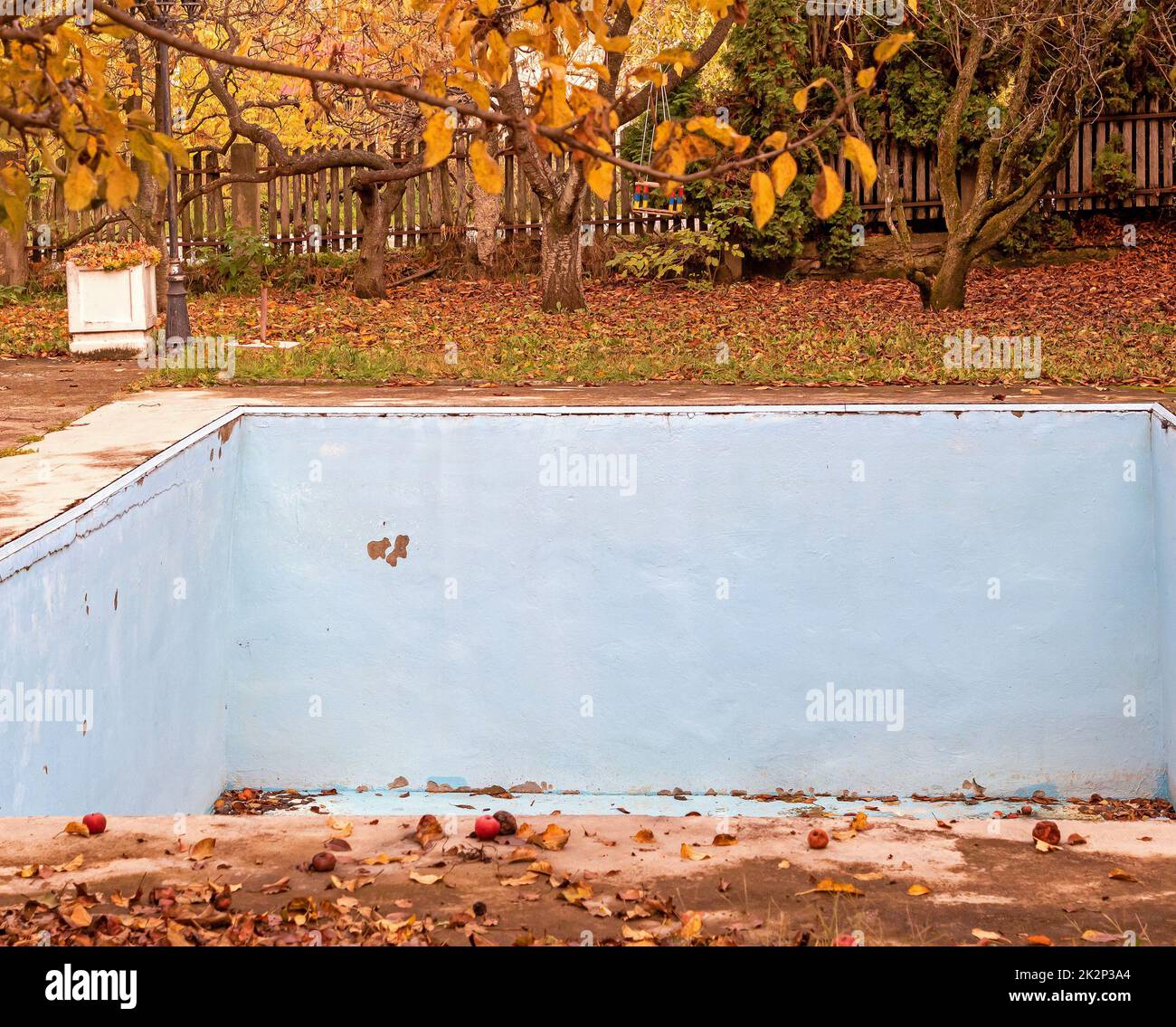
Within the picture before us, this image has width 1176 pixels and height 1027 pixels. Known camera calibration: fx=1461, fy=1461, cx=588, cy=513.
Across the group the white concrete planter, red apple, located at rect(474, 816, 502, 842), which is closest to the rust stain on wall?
red apple, located at rect(474, 816, 502, 842)

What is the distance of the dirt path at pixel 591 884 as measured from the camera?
10.5ft

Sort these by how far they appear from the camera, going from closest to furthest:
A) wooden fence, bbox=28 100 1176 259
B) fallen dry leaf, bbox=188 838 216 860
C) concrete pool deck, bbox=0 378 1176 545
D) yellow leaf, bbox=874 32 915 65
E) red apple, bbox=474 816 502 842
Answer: yellow leaf, bbox=874 32 915 65 → fallen dry leaf, bbox=188 838 216 860 → red apple, bbox=474 816 502 842 → concrete pool deck, bbox=0 378 1176 545 → wooden fence, bbox=28 100 1176 259

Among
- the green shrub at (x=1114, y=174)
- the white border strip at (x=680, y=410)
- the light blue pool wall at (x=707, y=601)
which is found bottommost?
the light blue pool wall at (x=707, y=601)

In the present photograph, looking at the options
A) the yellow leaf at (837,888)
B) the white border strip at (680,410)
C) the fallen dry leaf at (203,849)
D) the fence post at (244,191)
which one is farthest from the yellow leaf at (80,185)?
the fence post at (244,191)

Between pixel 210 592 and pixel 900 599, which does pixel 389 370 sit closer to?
pixel 210 592

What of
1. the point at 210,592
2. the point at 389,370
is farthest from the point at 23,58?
the point at 389,370

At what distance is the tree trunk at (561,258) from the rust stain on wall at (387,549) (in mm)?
8220

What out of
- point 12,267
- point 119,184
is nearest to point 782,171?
point 119,184

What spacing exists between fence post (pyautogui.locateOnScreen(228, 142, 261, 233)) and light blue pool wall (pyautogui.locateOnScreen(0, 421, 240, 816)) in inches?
523

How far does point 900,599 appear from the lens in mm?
8344

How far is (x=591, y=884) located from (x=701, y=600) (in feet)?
16.1

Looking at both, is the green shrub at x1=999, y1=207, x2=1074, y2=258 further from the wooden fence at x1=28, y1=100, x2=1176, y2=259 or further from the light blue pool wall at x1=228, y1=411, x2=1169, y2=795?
the light blue pool wall at x1=228, y1=411, x2=1169, y2=795

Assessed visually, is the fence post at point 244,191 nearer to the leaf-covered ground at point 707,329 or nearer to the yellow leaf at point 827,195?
the leaf-covered ground at point 707,329

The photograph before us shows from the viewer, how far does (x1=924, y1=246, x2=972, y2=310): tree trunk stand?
1550 cm
